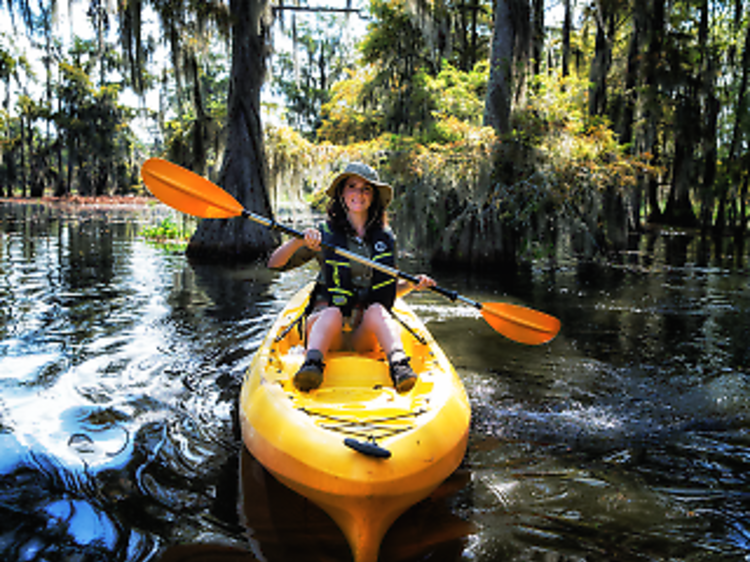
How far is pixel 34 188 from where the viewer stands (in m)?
32.6

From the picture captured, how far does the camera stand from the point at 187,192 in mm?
3902

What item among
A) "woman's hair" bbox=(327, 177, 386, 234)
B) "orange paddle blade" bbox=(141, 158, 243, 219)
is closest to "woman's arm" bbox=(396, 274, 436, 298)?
"woman's hair" bbox=(327, 177, 386, 234)

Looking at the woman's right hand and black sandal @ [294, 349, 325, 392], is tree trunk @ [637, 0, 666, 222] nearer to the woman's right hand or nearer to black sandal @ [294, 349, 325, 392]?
the woman's right hand

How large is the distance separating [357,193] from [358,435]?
1660mm

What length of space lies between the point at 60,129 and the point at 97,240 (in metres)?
20.8

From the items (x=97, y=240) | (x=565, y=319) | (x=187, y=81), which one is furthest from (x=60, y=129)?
(x=565, y=319)

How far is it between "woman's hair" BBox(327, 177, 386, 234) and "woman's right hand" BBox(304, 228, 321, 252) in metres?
0.24

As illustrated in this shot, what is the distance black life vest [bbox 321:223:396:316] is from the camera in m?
→ 3.29

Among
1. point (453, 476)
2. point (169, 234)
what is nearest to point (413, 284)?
point (453, 476)

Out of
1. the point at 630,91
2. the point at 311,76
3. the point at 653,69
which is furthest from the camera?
the point at 311,76

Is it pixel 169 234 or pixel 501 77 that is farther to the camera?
pixel 169 234

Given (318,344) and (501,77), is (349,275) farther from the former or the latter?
(501,77)

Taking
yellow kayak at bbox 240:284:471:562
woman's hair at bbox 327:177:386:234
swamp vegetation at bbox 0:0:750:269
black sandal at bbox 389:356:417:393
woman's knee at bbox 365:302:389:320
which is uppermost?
swamp vegetation at bbox 0:0:750:269

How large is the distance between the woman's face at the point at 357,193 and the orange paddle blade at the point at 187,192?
0.87 meters
